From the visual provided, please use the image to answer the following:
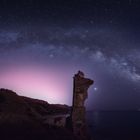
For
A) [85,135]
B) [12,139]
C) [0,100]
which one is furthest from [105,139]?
[12,139]

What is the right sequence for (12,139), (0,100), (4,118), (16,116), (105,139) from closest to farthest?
(12,139) < (4,118) < (16,116) < (0,100) < (105,139)

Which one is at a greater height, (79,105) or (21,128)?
(79,105)

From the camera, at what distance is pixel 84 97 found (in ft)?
112

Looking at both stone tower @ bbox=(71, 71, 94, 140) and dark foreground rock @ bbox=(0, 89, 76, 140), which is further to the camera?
stone tower @ bbox=(71, 71, 94, 140)

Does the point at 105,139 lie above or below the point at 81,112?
below

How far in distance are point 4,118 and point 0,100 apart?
6964 millimetres

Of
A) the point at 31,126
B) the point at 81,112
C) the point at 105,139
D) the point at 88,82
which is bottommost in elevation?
the point at 105,139

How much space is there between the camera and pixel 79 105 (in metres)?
33.5

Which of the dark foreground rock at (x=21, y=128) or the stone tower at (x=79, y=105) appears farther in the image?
the stone tower at (x=79, y=105)

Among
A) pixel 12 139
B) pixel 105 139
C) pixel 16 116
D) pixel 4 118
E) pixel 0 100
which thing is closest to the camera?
pixel 12 139

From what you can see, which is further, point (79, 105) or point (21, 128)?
point (79, 105)

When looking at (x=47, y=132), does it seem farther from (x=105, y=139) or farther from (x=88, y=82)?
(x=105, y=139)

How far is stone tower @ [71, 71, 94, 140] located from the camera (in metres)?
32.6

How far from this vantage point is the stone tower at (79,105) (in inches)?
1282
